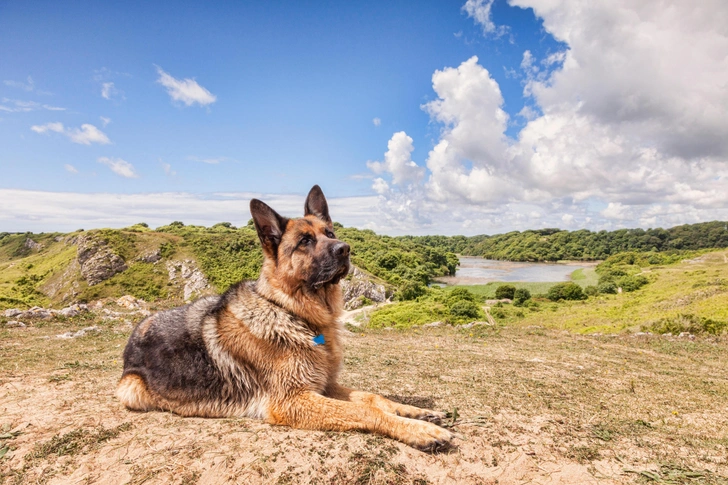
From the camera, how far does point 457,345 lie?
1364 centimetres

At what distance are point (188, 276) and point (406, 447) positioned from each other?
52.0 metres

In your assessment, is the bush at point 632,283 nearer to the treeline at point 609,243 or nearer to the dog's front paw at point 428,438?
the dog's front paw at point 428,438

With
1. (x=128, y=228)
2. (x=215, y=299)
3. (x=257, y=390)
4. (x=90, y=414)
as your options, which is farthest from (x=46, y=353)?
(x=128, y=228)

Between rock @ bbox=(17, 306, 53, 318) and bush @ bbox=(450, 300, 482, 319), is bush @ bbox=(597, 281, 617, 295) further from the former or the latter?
rock @ bbox=(17, 306, 53, 318)

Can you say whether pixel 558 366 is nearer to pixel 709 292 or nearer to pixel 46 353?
pixel 46 353

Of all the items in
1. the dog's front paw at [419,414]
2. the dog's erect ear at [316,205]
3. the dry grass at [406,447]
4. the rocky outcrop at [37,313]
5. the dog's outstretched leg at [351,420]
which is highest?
the dog's erect ear at [316,205]

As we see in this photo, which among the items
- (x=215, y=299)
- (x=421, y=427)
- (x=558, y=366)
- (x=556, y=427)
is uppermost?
(x=215, y=299)

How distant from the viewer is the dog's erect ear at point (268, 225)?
4516mm

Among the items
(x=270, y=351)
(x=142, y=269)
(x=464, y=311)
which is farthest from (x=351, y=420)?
(x=142, y=269)

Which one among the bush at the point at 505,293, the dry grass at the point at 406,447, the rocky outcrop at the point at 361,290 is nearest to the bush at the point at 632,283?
the bush at the point at 505,293

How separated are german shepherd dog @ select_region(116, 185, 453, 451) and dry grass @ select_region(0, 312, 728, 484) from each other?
0.24 m

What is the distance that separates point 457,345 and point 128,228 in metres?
65.2

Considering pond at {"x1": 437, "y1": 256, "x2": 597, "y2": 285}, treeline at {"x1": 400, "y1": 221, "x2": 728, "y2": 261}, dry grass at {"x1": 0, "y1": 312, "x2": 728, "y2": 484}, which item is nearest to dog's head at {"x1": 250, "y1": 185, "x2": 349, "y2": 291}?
dry grass at {"x1": 0, "y1": 312, "x2": 728, "y2": 484}

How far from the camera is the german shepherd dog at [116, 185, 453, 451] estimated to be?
4.31 metres
